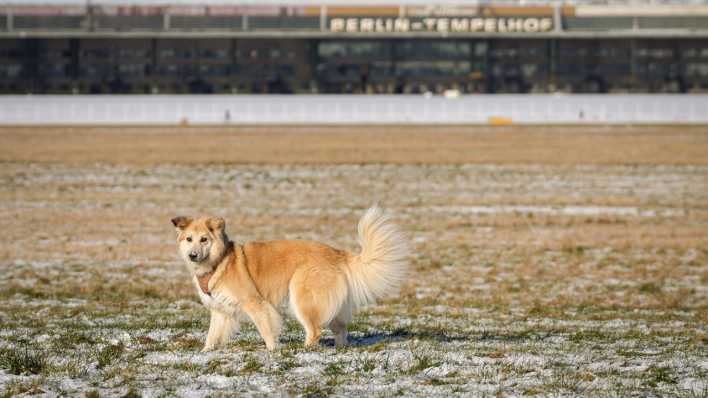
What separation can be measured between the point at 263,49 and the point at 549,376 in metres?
75.2

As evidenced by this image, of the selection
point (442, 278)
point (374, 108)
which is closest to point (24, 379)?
point (442, 278)

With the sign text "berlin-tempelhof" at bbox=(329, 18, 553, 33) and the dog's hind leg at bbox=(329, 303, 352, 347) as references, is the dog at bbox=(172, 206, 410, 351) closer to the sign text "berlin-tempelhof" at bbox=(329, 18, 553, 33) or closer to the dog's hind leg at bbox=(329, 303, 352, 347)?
the dog's hind leg at bbox=(329, 303, 352, 347)

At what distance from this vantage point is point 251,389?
291 inches

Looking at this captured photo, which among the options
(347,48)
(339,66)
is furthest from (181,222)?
(347,48)

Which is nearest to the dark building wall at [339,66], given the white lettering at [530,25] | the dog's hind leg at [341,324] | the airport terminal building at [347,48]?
the airport terminal building at [347,48]

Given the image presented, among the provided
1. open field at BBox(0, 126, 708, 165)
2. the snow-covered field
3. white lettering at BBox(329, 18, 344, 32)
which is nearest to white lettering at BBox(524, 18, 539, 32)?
white lettering at BBox(329, 18, 344, 32)

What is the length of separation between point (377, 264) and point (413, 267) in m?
8.08

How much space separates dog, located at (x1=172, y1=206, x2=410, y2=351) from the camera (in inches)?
347

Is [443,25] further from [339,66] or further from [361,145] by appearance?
[361,145]

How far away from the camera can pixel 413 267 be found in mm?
17078

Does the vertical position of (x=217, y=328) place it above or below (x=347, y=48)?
below

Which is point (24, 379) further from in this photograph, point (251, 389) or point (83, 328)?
point (83, 328)

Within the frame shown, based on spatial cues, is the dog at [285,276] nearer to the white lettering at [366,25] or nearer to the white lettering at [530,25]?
the white lettering at [366,25]

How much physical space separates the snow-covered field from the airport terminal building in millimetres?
45647
